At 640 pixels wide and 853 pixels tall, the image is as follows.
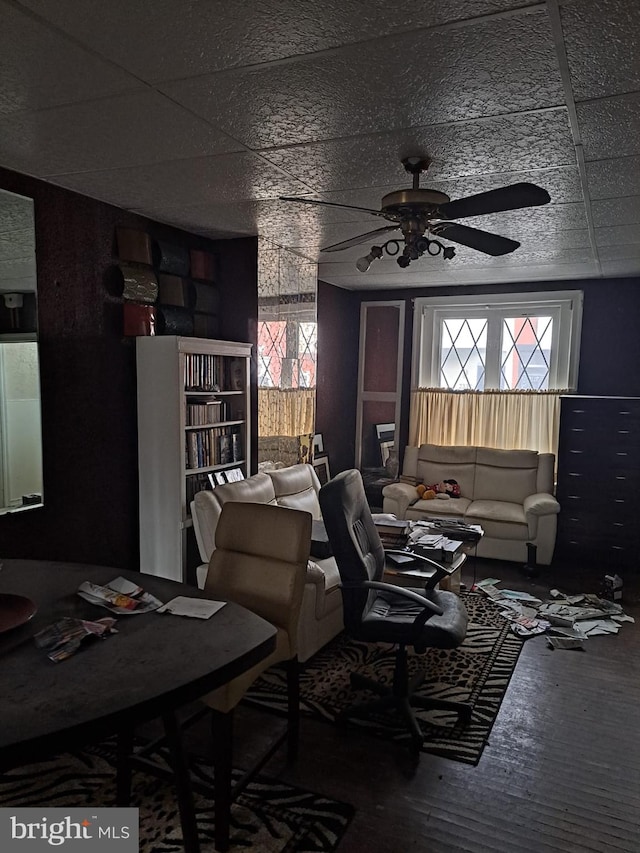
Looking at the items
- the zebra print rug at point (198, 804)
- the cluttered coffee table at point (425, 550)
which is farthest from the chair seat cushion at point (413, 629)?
the zebra print rug at point (198, 804)

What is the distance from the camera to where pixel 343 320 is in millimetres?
6367

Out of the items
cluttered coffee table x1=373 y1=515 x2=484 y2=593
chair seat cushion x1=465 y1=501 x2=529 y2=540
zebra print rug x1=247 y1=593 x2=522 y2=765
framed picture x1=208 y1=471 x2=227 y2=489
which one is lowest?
zebra print rug x1=247 y1=593 x2=522 y2=765

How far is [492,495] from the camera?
18.4 feet

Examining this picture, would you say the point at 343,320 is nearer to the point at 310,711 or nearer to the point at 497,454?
the point at 497,454

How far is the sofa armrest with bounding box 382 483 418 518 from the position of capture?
5469 mm

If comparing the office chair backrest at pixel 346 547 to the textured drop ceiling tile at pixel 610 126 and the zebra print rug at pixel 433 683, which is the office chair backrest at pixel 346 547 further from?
the textured drop ceiling tile at pixel 610 126

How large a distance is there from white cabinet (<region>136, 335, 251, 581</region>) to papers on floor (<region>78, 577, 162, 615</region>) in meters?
1.44

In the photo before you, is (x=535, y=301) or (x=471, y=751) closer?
(x=471, y=751)

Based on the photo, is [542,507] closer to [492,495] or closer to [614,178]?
[492,495]

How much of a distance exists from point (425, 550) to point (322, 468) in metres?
2.56

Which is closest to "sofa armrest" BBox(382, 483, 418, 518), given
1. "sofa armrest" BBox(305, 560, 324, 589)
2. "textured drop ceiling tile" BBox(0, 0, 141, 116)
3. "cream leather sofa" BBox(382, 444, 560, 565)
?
"cream leather sofa" BBox(382, 444, 560, 565)

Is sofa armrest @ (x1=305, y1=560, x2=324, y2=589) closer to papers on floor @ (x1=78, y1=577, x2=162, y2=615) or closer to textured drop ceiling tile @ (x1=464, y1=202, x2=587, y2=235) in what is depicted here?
papers on floor @ (x1=78, y1=577, x2=162, y2=615)

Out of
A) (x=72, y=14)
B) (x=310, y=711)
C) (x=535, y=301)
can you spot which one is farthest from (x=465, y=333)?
(x=72, y=14)

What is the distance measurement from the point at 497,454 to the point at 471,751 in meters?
3.57
